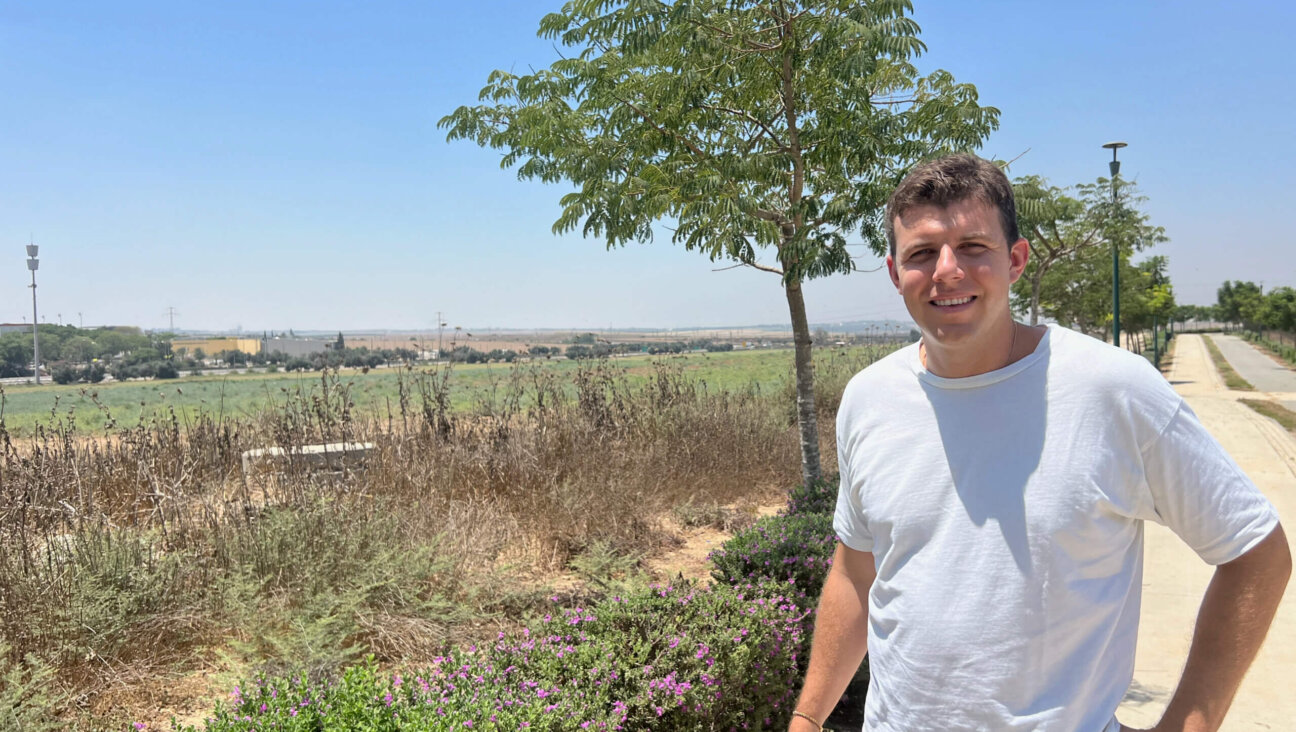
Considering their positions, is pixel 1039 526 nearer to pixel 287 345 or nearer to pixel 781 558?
pixel 781 558

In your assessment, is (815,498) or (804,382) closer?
(815,498)

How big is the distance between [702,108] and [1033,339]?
4721 millimetres

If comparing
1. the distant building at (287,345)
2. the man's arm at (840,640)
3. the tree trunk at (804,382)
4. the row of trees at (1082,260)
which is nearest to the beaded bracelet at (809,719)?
the man's arm at (840,640)

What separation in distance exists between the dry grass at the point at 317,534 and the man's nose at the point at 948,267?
323 cm

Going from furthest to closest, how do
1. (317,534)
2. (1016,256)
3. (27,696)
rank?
1. (317,534)
2. (27,696)
3. (1016,256)

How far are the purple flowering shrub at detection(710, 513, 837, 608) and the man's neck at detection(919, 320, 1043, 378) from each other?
8.82 feet

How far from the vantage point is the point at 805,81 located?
588cm

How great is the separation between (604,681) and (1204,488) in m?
2.13

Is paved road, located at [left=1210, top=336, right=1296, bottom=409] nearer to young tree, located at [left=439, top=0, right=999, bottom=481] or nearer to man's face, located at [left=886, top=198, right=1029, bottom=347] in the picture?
young tree, located at [left=439, top=0, right=999, bottom=481]

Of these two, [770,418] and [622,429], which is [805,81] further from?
[770,418]

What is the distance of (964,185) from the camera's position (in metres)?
1.51

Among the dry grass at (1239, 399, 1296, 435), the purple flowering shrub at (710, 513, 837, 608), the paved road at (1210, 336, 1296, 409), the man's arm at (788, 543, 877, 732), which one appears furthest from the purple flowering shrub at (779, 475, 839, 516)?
the paved road at (1210, 336, 1296, 409)

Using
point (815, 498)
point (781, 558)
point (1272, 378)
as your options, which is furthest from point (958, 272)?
point (1272, 378)

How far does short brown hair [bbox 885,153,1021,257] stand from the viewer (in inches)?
59.5
